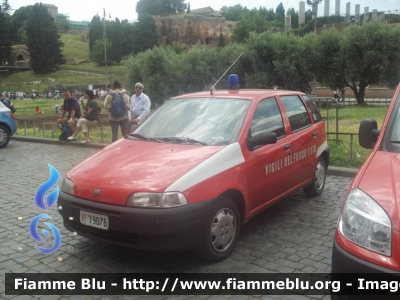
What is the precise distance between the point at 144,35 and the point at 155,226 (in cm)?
11418

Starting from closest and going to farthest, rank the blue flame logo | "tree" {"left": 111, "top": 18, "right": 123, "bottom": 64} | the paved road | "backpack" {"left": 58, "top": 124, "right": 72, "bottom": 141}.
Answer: the paved road → the blue flame logo → "backpack" {"left": 58, "top": 124, "right": 72, "bottom": 141} → "tree" {"left": 111, "top": 18, "right": 123, "bottom": 64}

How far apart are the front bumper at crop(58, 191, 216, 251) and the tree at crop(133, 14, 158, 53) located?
11179cm

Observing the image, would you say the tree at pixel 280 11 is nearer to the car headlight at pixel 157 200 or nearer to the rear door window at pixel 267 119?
the rear door window at pixel 267 119

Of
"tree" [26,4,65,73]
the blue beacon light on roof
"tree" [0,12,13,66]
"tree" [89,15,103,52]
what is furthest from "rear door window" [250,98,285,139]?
"tree" [89,15,103,52]

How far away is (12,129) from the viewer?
1373cm

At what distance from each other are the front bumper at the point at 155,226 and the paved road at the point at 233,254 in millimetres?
379

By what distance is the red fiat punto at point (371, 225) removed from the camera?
280 centimetres

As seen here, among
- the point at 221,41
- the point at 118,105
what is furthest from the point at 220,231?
the point at 221,41

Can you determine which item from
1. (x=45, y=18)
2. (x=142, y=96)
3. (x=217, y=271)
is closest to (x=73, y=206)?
(x=217, y=271)

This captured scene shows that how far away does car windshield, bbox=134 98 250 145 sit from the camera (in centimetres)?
502

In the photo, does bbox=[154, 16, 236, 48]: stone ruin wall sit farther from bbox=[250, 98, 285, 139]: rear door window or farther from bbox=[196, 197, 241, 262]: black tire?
bbox=[196, 197, 241, 262]: black tire

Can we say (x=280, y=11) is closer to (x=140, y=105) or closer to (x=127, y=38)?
(x=127, y=38)

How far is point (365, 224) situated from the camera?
2.94 m

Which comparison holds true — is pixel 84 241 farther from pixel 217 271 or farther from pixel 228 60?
pixel 228 60
